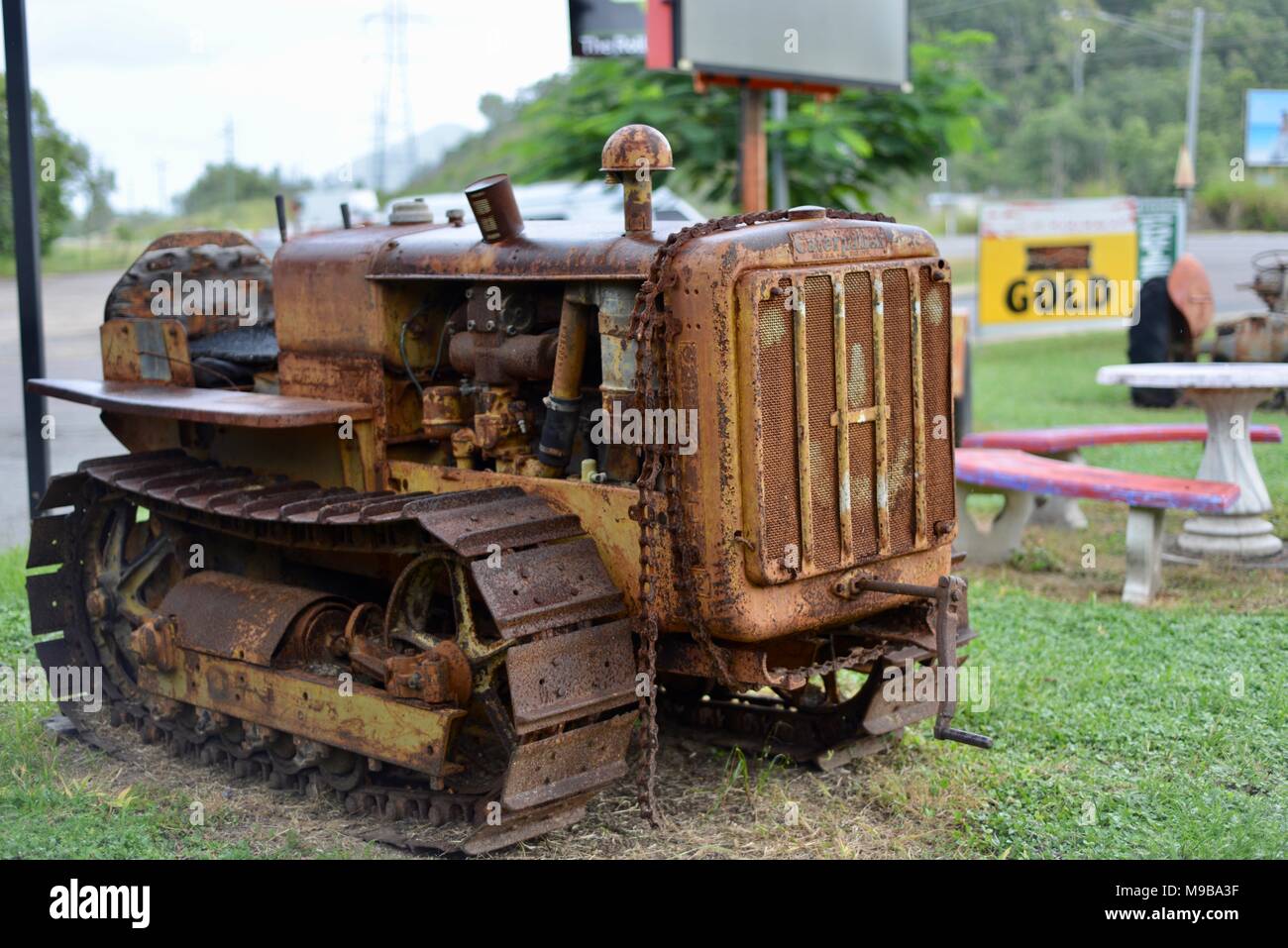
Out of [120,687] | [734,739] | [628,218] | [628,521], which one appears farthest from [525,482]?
[120,687]

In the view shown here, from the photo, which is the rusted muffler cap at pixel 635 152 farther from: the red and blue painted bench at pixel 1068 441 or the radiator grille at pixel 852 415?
the red and blue painted bench at pixel 1068 441

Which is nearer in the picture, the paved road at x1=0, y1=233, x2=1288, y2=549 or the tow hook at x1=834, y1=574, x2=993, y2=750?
the tow hook at x1=834, y1=574, x2=993, y2=750

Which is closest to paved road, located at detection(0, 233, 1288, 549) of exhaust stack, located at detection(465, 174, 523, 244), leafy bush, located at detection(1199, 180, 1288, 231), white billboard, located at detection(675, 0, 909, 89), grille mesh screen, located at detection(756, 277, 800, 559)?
leafy bush, located at detection(1199, 180, 1288, 231)

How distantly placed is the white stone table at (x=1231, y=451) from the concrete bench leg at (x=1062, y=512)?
2.65 ft

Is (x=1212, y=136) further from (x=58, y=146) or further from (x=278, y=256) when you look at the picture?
(x=278, y=256)

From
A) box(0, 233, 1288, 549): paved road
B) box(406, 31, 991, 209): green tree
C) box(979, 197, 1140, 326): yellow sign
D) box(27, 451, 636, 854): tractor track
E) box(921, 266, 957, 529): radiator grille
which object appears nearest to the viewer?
box(27, 451, 636, 854): tractor track

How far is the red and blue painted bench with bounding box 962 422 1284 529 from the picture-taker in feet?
32.0

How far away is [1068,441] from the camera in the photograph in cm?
973

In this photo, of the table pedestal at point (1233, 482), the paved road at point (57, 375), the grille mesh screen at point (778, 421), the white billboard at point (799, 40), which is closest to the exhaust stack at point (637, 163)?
the grille mesh screen at point (778, 421)

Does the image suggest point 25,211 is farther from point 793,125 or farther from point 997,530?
point 793,125

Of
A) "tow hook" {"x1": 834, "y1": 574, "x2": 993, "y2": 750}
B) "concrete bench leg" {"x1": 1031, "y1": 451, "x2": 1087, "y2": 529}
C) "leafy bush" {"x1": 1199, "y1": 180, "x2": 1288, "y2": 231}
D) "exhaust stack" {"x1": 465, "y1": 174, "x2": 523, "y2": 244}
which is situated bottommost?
"concrete bench leg" {"x1": 1031, "y1": 451, "x2": 1087, "y2": 529}

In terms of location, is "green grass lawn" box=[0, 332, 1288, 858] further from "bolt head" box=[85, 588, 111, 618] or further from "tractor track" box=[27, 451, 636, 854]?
"bolt head" box=[85, 588, 111, 618]

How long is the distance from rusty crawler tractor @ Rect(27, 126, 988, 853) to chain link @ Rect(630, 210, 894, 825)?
12 mm

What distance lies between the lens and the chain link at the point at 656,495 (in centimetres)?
483
